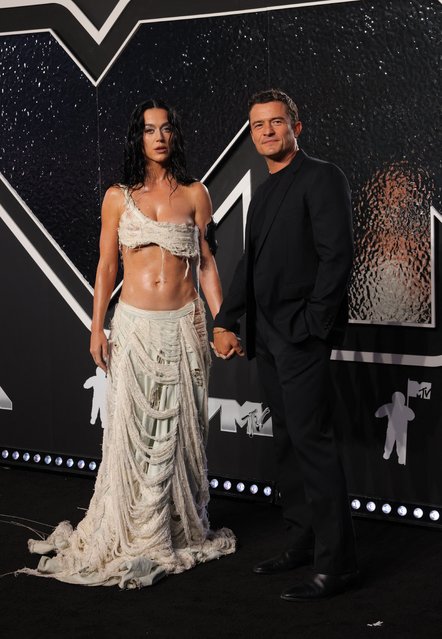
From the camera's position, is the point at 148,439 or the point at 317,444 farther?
the point at 148,439

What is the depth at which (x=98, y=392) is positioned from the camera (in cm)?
528

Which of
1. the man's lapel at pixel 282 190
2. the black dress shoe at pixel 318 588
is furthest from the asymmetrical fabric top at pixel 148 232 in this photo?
the black dress shoe at pixel 318 588

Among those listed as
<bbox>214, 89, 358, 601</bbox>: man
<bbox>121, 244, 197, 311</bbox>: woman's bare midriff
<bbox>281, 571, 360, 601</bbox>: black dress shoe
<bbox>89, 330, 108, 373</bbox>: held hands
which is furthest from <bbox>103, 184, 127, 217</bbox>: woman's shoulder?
<bbox>281, 571, 360, 601</bbox>: black dress shoe

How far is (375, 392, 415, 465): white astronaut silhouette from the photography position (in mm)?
4391

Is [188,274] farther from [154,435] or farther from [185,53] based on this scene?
[185,53]

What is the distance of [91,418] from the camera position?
Answer: 5.31 meters

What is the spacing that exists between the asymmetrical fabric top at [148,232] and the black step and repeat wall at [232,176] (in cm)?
93

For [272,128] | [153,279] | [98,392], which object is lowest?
[98,392]

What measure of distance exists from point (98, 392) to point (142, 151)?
176 centimetres

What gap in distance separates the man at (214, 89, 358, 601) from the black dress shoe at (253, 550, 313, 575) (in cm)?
26

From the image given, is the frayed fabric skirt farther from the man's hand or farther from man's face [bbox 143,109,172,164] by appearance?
man's face [bbox 143,109,172,164]

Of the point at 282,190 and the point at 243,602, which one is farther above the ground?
the point at 282,190

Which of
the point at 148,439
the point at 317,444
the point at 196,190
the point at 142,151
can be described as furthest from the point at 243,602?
the point at 142,151

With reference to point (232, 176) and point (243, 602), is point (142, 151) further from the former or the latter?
point (243, 602)
